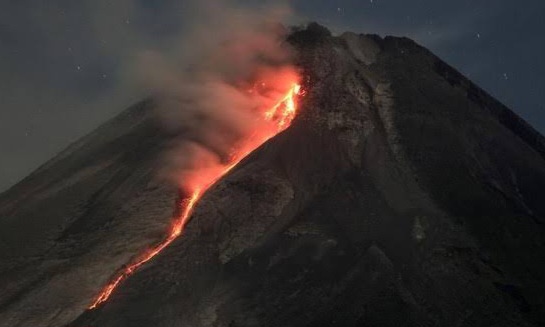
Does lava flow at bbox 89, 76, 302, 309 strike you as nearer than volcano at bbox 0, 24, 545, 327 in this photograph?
No

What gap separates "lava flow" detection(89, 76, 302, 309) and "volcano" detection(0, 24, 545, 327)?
1.39 feet

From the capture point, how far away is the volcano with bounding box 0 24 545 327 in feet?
79.7

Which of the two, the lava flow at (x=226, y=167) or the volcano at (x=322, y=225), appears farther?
the lava flow at (x=226, y=167)

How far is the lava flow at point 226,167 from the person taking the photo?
87.1 ft

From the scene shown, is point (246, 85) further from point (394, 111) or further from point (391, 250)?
point (391, 250)

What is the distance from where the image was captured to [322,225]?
28094mm

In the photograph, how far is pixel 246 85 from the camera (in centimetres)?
4362

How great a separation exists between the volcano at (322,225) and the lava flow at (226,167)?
42cm

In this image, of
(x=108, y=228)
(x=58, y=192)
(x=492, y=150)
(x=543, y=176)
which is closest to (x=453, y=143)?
(x=492, y=150)

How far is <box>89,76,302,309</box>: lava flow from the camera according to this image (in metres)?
26.5

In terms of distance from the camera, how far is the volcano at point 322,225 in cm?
2430

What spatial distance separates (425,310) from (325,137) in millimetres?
11999

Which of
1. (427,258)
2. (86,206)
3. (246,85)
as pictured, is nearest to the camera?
(427,258)

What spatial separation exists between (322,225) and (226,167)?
8447 millimetres
